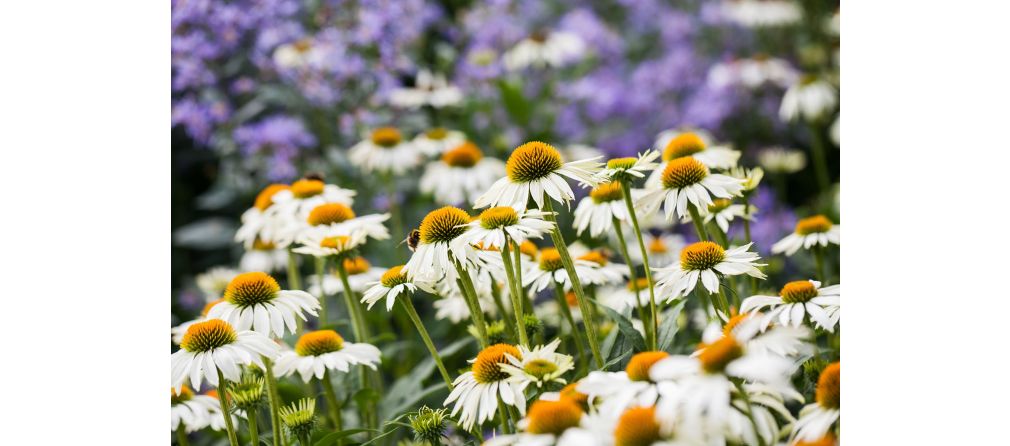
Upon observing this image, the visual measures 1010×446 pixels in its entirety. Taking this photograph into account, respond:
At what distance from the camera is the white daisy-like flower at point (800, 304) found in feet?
3.36

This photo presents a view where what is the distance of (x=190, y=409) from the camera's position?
4.20ft

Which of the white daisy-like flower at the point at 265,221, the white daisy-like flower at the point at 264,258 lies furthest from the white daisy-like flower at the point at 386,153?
the white daisy-like flower at the point at 265,221

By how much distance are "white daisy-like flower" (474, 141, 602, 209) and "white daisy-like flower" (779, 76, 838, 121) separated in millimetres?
1870

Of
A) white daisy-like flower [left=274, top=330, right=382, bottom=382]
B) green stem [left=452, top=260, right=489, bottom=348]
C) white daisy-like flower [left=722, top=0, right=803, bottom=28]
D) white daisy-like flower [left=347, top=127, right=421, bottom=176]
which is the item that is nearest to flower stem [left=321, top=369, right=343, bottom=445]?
white daisy-like flower [left=274, top=330, right=382, bottom=382]

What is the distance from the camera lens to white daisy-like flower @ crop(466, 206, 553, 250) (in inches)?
40.0

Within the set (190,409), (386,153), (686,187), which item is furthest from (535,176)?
(386,153)

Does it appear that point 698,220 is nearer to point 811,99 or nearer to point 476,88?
point 811,99

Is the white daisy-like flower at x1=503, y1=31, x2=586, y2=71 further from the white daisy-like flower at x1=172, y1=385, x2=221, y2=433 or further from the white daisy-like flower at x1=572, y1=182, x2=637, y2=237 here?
the white daisy-like flower at x1=172, y1=385, x2=221, y2=433

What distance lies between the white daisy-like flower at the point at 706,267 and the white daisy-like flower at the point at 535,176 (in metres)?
0.16

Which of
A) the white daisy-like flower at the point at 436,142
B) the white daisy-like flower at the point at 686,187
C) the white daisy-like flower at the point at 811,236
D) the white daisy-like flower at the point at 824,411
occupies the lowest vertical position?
the white daisy-like flower at the point at 824,411

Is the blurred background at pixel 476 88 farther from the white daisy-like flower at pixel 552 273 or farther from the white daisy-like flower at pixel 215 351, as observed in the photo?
the white daisy-like flower at pixel 215 351
